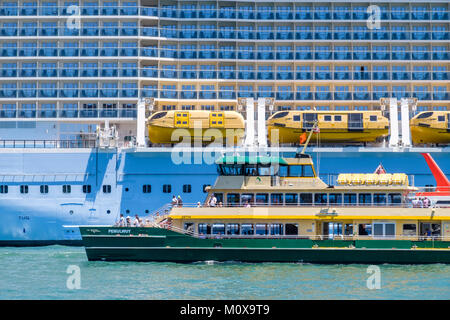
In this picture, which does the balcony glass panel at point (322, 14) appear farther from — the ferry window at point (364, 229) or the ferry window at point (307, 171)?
the ferry window at point (364, 229)

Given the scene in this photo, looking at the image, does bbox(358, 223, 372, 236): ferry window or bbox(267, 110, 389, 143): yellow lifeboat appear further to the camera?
bbox(267, 110, 389, 143): yellow lifeboat

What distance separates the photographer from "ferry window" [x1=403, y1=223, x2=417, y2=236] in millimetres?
29969

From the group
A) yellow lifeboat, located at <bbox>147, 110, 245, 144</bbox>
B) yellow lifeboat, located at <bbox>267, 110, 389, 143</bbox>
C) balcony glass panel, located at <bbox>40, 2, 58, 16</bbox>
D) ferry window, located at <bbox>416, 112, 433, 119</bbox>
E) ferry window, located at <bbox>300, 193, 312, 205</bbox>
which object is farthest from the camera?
balcony glass panel, located at <bbox>40, 2, 58, 16</bbox>

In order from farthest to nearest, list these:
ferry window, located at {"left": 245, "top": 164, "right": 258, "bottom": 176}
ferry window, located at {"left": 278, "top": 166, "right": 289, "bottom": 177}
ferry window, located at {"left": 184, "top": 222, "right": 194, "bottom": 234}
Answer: ferry window, located at {"left": 278, "top": 166, "right": 289, "bottom": 177}, ferry window, located at {"left": 245, "top": 164, "right": 258, "bottom": 176}, ferry window, located at {"left": 184, "top": 222, "right": 194, "bottom": 234}

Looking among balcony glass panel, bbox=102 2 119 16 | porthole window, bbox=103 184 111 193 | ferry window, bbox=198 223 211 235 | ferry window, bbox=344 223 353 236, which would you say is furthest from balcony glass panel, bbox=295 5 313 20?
ferry window, bbox=198 223 211 235

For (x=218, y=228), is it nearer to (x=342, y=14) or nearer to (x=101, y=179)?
(x=101, y=179)

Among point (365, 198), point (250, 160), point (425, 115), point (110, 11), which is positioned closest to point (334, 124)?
point (425, 115)

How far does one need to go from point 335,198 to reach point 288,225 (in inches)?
102

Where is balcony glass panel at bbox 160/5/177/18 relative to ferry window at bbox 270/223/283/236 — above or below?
above

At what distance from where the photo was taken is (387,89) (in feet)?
145

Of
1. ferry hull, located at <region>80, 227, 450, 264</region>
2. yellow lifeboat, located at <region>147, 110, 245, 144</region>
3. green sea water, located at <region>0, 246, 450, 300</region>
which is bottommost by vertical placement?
green sea water, located at <region>0, 246, 450, 300</region>

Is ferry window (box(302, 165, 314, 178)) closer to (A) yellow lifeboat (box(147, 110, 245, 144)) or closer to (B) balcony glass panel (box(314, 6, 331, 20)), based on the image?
(A) yellow lifeboat (box(147, 110, 245, 144))

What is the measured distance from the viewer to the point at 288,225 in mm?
29938

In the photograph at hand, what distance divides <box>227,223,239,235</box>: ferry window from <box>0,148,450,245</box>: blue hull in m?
7.66
